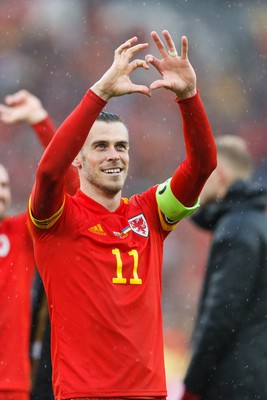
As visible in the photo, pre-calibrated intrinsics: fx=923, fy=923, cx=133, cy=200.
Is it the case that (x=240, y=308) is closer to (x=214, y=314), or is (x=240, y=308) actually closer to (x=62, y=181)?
(x=214, y=314)

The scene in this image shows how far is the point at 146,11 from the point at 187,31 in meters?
0.79

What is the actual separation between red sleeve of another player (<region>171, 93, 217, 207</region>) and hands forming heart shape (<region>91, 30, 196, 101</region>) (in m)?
0.07

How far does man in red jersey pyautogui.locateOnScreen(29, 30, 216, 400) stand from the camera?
11.9 feet

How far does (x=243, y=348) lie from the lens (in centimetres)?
500

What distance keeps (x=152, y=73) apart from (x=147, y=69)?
11251 mm

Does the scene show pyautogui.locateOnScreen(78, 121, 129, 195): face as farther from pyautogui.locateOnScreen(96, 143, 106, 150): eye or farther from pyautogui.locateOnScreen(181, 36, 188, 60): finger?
pyautogui.locateOnScreen(181, 36, 188, 60): finger

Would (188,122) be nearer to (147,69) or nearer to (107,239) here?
(147,69)

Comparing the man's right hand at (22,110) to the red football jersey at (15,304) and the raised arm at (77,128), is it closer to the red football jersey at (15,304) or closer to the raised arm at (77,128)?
the red football jersey at (15,304)

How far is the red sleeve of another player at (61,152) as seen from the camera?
11.8 feet

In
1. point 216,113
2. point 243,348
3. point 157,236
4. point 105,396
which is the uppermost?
point 157,236

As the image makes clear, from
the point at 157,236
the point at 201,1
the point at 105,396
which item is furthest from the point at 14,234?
the point at 201,1

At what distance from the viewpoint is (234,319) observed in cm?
499

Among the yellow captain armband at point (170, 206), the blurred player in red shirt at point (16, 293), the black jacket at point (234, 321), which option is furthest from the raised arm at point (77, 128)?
the blurred player in red shirt at point (16, 293)

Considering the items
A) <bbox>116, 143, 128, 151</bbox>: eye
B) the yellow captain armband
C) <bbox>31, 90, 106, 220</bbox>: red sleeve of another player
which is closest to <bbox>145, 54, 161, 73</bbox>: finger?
<bbox>31, 90, 106, 220</bbox>: red sleeve of another player
